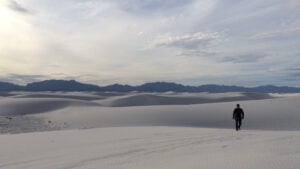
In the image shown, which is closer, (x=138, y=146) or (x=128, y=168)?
(x=128, y=168)

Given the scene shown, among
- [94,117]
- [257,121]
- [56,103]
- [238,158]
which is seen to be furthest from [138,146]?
[56,103]

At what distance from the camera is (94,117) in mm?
33969

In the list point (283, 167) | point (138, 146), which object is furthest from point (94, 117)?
point (283, 167)

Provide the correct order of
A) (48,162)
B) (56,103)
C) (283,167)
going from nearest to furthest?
1. (283,167)
2. (48,162)
3. (56,103)

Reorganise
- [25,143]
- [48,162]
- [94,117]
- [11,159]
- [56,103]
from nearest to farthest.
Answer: [48,162], [11,159], [25,143], [94,117], [56,103]

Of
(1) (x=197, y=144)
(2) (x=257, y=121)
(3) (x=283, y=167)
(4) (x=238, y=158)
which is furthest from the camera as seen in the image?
(2) (x=257, y=121)

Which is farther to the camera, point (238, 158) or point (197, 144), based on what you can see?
point (197, 144)

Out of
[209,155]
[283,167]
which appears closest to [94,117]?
[209,155]

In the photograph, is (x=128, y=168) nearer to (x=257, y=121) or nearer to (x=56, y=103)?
(x=257, y=121)

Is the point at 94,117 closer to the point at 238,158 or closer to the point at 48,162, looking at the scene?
the point at 48,162

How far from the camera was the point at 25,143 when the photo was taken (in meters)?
13.4

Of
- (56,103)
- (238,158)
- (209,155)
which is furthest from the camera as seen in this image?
(56,103)

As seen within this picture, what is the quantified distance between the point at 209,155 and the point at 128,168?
5.92 feet

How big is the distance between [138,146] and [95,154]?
1380mm
